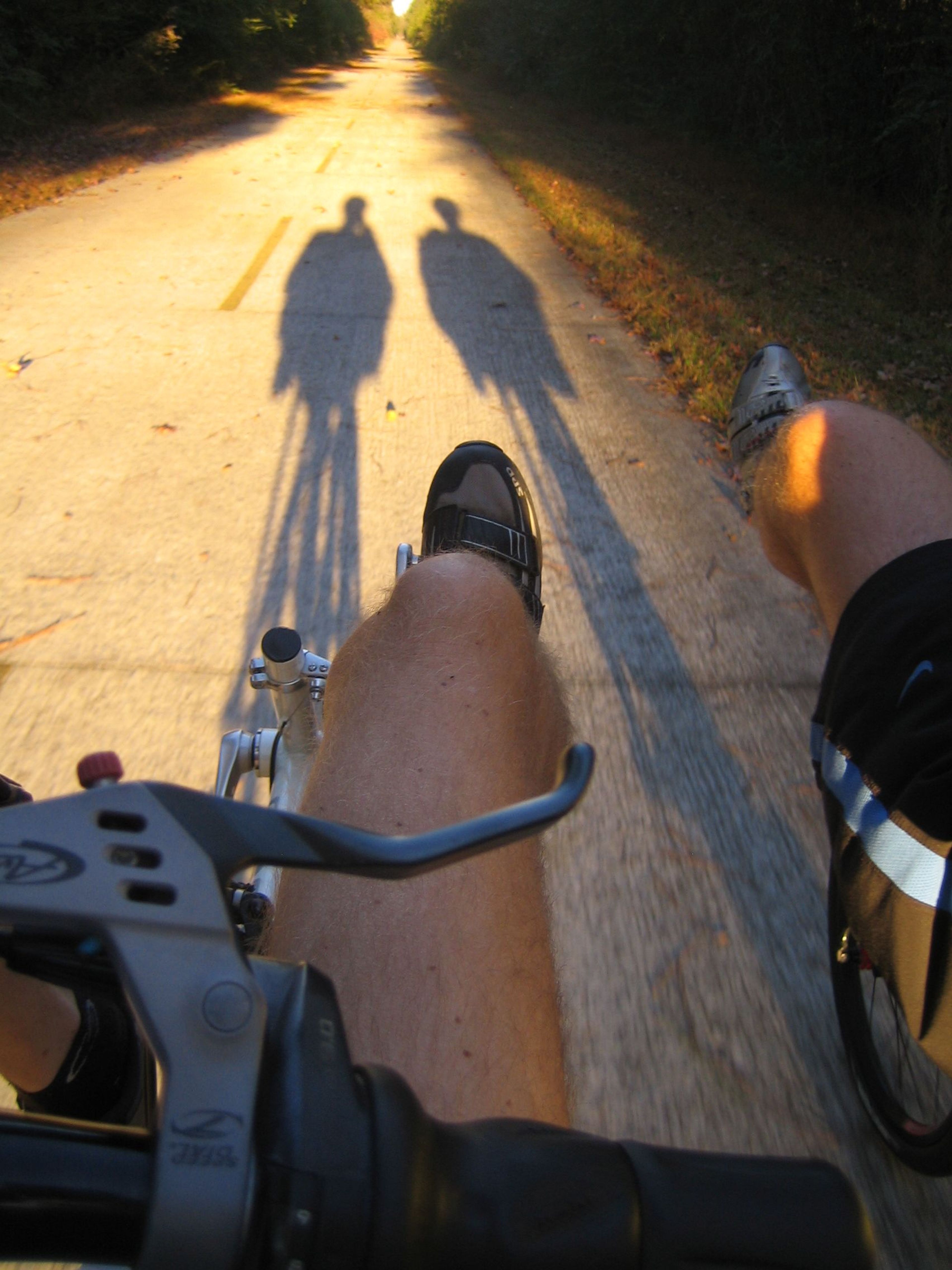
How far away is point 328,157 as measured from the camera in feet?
31.1

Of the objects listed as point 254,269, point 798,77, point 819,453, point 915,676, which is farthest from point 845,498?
point 798,77

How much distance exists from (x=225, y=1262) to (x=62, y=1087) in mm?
894

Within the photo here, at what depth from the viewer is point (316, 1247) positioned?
40 cm

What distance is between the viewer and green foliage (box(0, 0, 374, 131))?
387 inches

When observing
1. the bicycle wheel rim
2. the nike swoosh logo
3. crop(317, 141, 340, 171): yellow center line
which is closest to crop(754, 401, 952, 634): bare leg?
the nike swoosh logo

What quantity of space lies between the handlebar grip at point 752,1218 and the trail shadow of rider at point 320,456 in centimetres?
188

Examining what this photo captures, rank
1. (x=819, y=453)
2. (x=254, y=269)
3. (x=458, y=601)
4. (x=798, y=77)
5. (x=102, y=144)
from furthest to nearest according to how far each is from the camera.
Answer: (x=102, y=144)
(x=798, y=77)
(x=254, y=269)
(x=819, y=453)
(x=458, y=601)

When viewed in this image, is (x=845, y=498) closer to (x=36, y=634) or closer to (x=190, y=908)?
(x=190, y=908)

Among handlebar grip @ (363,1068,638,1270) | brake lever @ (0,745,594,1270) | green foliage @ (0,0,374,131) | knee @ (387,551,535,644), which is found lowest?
knee @ (387,551,535,644)

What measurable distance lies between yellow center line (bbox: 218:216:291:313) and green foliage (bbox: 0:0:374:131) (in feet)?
16.6

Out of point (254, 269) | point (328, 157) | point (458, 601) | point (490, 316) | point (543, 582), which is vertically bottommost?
point (543, 582)

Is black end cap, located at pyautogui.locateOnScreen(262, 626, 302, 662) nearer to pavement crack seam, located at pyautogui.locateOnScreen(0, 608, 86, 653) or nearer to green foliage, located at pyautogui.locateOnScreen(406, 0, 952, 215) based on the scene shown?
pavement crack seam, located at pyautogui.locateOnScreen(0, 608, 86, 653)

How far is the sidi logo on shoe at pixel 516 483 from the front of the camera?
88.9 inches

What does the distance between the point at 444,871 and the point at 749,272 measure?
19.0ft
